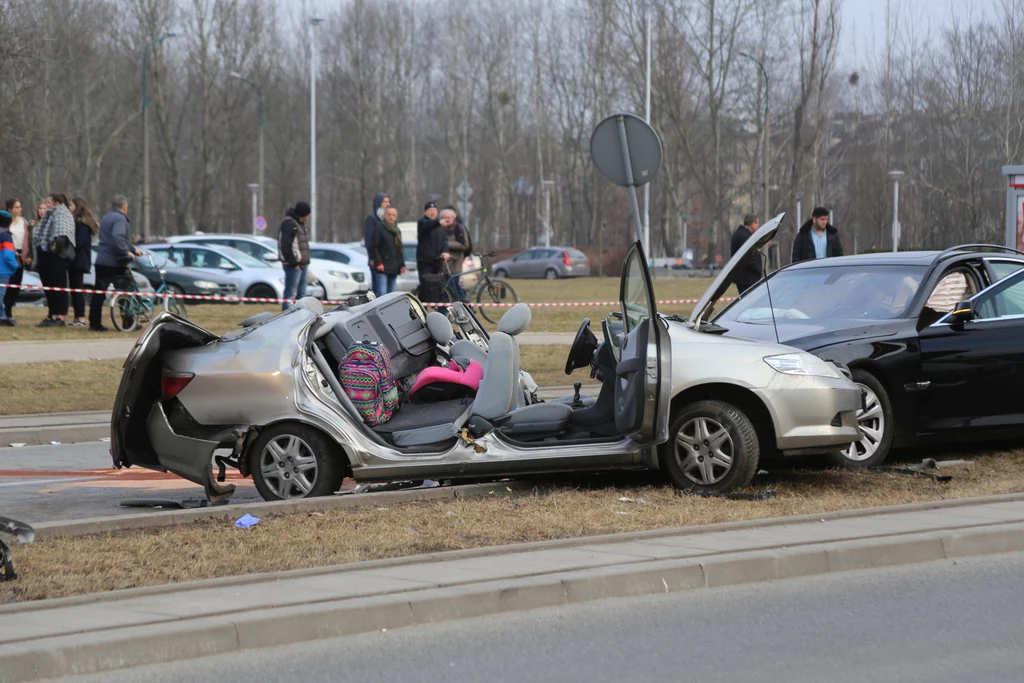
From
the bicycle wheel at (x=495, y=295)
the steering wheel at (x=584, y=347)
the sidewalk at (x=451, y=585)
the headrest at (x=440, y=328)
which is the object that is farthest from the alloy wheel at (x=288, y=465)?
the bicycle wheel at (x=495, y=295)

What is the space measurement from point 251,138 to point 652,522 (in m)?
82.4

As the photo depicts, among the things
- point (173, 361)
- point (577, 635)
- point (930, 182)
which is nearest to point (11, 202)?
point (173, 361)

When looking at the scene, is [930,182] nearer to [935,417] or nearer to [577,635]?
[935,417]

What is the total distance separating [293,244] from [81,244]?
316 cm

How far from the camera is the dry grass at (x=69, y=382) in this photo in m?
14.8

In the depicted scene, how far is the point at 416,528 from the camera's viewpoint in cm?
771

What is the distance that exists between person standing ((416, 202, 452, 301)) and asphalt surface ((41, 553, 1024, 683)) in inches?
597

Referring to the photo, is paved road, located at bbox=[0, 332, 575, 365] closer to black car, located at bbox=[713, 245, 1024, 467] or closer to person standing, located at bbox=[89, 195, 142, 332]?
person standing, located at bbox=[89, 195, 142, 332]

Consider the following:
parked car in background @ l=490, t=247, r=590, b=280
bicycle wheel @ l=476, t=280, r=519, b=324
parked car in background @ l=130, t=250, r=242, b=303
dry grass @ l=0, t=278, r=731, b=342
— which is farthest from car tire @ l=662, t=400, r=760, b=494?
parked car in background @ l=490, t=247, r=590, b=280

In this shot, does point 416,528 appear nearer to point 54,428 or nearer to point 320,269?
point 54,428

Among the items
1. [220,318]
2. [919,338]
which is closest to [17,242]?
[220,318]

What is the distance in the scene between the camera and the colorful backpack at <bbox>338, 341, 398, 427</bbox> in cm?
904

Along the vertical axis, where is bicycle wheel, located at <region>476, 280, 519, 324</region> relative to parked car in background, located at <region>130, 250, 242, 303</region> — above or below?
below

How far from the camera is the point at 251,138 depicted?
287ft
